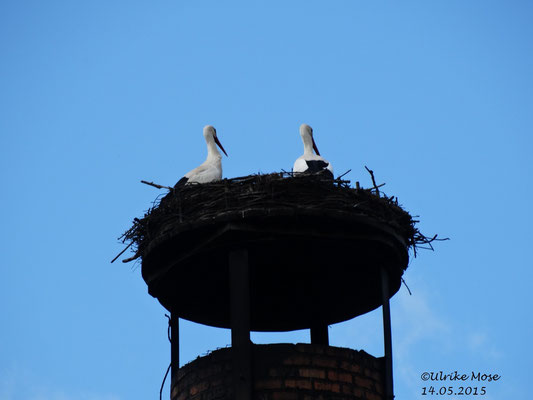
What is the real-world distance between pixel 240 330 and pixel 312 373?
1056 millimetres

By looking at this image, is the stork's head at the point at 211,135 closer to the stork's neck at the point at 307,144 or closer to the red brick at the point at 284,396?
the stork's neck at the point at 307,144

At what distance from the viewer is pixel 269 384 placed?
49.7 feet

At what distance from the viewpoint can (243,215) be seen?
15.3m

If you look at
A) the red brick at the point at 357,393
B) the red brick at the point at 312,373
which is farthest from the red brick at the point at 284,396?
the red brick at the point at 357,393

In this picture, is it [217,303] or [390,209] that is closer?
[390,209]

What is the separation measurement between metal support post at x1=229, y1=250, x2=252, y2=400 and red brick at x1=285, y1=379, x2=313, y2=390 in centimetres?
49

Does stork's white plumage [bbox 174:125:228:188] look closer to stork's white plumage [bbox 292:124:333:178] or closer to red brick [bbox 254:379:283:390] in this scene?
stork's white plumage [bbox 292:124:333:178]

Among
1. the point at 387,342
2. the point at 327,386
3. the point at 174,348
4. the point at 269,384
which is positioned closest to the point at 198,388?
the point at 269,384

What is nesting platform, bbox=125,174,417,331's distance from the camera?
15461 millimetres

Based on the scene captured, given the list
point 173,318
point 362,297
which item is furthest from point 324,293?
point 173,318

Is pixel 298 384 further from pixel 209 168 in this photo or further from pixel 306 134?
pixel 306 134

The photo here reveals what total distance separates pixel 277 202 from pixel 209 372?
7.43 ft

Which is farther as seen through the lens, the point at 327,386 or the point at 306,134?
the point at 306,134

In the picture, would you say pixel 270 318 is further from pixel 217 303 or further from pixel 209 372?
pixel 209 372
